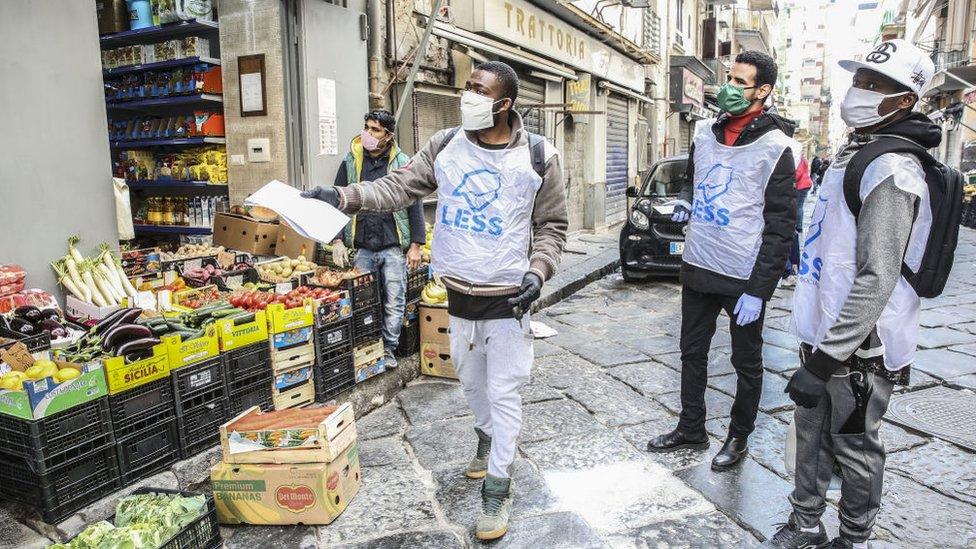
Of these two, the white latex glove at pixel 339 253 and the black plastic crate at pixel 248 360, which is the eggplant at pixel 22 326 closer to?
the black plastic crate at pixel 248 360

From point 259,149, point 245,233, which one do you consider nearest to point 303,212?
point 245,233

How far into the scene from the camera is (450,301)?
321cm

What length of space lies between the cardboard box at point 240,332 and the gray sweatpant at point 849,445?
2910 mm

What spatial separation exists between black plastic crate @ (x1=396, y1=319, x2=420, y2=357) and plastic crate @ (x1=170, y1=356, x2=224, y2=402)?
176 cm

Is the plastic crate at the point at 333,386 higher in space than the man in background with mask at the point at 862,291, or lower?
lower

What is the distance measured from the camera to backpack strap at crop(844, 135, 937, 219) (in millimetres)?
2320

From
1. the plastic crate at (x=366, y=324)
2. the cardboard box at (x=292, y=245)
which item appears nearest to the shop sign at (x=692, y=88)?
the cardboard box at (x=292, y=245)

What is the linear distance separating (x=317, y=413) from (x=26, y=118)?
2.97 meters

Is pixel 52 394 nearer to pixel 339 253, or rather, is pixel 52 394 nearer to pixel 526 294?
pixel 526 294

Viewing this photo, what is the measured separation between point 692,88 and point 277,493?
22624 millimetres

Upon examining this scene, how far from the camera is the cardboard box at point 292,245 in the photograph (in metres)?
6.19

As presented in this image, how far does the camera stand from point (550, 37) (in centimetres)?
1197

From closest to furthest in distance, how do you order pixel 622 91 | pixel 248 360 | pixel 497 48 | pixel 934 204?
pixel 934 204, pixel 248 360, pixel 497 48, pixel 622 91

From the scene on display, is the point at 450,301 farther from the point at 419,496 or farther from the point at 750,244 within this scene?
the point at 750,244
